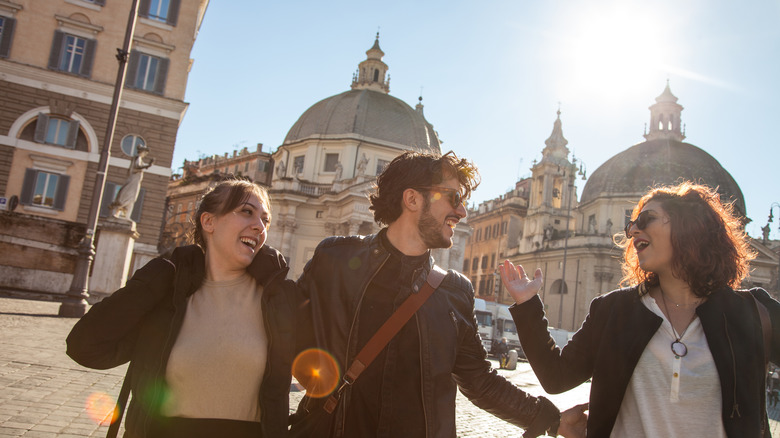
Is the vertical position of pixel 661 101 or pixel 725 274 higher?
pixel 661 101

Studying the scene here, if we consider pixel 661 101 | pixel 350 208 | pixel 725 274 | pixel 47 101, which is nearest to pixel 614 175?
pixel 661 101

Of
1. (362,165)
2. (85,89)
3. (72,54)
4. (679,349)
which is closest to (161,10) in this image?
(72,54)

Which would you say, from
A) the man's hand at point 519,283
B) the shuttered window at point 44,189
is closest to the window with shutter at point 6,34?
the shuttered window at point 44,189

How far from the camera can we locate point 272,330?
2.77m

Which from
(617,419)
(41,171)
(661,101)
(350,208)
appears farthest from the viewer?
(661,101)

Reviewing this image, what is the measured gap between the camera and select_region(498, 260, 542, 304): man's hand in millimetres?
3236

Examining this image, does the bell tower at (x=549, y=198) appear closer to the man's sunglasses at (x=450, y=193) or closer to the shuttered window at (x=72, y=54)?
the shuttered window at (x=72, y=54)

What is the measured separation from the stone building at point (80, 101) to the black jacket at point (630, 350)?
25688 mm

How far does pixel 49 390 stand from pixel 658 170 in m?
52.6

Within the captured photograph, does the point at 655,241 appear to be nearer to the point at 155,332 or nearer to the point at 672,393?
the point at 672,393

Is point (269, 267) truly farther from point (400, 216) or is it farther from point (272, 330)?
point (400, 216)

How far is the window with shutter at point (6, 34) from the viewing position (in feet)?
83.1

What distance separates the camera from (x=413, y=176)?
3.27m

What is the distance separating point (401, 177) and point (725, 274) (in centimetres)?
175
